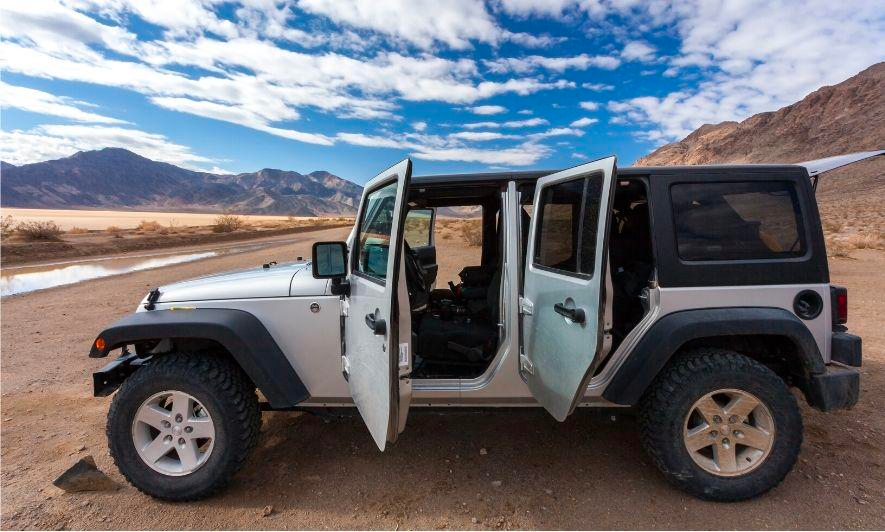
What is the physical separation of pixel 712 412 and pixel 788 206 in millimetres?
1365

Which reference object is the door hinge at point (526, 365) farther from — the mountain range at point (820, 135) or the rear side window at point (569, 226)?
the mountain range at point (820, 135)

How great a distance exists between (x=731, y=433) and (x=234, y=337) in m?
3.08

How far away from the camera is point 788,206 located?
295cm

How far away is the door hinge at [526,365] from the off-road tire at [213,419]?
1.78 m

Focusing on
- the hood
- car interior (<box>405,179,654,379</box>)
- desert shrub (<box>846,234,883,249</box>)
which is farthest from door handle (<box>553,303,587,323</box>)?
desert shrub (<box>846,234,883,249</box>)

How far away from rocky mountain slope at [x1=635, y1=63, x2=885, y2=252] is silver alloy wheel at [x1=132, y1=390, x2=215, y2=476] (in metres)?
45.3

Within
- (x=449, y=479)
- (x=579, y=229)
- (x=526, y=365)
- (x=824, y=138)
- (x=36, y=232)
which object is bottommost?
(x=449, y=479)

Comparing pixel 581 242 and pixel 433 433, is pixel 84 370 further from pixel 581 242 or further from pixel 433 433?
pixel 581 242

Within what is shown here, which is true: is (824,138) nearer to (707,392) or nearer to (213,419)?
(707,392)

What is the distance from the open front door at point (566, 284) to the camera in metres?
2.35

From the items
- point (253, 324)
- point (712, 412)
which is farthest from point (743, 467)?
point (253, 324)

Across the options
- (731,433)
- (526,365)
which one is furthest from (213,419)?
(731,433)

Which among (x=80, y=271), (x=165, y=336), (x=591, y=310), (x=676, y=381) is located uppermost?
(x=591, y=310)

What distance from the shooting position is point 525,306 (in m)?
3.02
